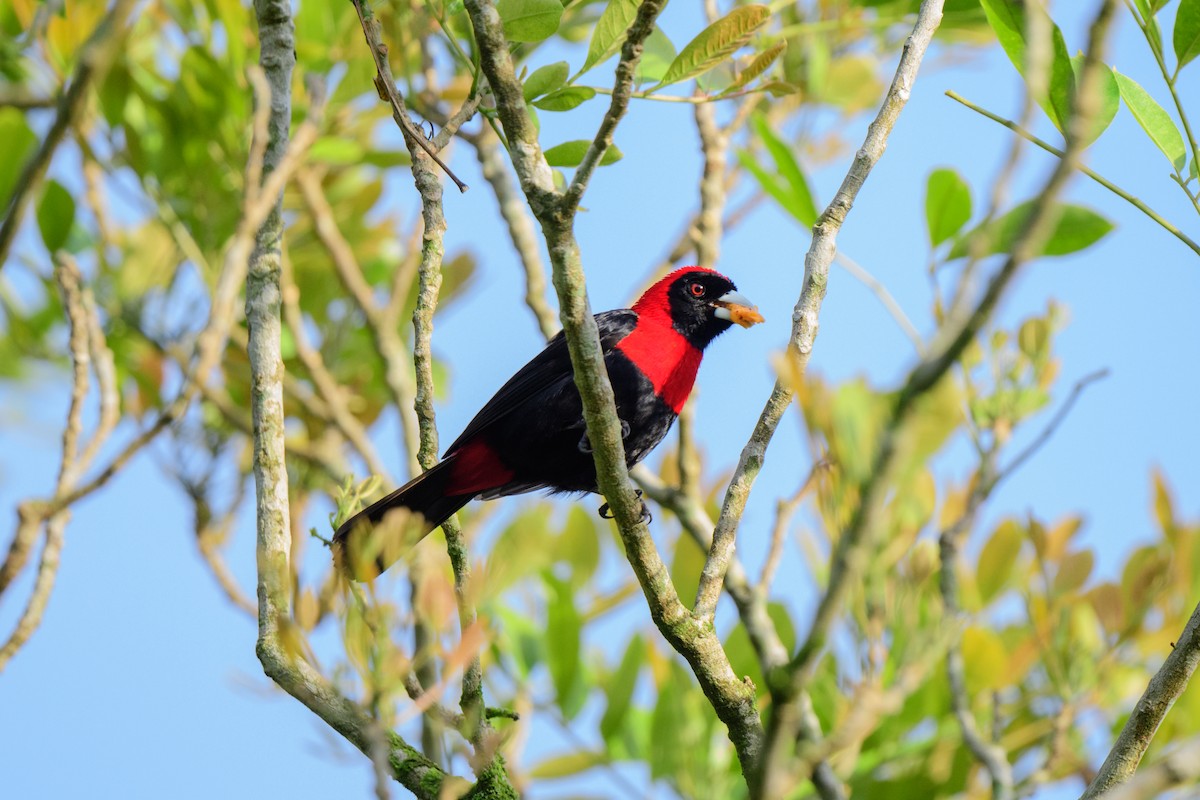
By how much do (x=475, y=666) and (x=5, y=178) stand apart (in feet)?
6.80

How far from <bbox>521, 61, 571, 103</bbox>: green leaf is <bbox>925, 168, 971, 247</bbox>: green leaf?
3.54 feet

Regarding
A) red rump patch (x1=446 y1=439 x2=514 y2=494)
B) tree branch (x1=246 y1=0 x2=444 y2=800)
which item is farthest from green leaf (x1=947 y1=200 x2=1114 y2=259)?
red rump patch (x1=446 y1=439 x2=514 y2=494)

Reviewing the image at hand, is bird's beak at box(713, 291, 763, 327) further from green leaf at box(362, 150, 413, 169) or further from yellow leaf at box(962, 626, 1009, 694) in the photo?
yellow leaf at box(962, 626, 1009, 694)

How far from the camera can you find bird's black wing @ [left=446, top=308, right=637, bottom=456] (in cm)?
432

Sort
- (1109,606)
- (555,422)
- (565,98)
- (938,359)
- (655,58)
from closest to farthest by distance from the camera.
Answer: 1. (938,359)
2. (565,98)
3. (655,58)
4. (1109,606)
5. (555,422)

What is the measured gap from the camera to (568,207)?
206 centimetres

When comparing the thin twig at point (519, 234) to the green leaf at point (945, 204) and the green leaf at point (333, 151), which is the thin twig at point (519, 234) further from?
the green leaf at point (945, 204)

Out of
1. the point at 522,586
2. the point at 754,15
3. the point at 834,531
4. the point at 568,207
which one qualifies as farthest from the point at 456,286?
the point at 834,531

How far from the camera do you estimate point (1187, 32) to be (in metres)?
2.31

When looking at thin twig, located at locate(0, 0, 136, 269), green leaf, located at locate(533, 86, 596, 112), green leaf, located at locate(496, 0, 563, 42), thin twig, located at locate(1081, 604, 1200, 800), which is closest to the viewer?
thin twig, located at locate(0, 0, 136, 269)

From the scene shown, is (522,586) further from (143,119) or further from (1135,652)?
(143,119)

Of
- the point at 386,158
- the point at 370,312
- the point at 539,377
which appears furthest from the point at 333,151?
the point at 539,377

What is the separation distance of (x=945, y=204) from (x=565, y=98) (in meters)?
1.09

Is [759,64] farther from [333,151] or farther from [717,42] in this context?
[333,151]
